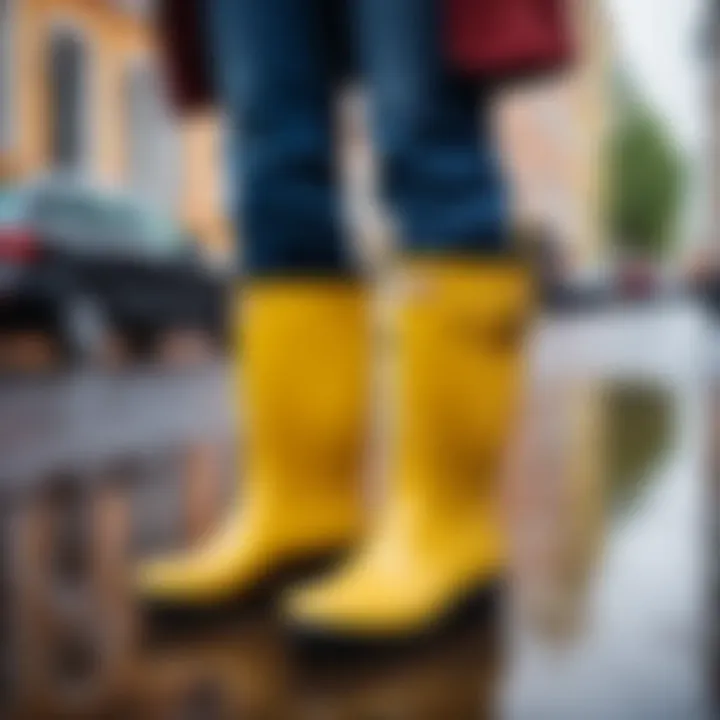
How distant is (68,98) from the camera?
5.68m

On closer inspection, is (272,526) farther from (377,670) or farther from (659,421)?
(659,421)

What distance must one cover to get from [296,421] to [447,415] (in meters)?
0.11

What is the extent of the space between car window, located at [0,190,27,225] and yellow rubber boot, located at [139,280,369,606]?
9.58 ft

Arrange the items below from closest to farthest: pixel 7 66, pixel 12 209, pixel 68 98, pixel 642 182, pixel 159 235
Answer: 1. pixel 12 209
2. pixel 159 235
3. pixel 7 66
4. pixel 68 98
5. pixel 642 182

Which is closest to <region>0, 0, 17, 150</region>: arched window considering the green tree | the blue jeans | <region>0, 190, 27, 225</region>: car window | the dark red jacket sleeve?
<region>0, 190, 27, 225</region>: car window

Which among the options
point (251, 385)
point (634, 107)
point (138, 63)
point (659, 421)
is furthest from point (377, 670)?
point (634, 107)

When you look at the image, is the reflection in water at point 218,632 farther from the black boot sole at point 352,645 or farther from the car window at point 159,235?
the car window at point 159,235

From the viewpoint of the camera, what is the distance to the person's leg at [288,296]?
0.75m

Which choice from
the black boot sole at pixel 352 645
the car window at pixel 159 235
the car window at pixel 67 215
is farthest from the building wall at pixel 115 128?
the black boot sole at pixel 352 645

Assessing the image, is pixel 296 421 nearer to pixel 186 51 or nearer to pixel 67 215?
pixel 186 51

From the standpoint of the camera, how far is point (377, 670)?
0.59 metres

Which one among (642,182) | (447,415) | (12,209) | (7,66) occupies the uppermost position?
(7,66)

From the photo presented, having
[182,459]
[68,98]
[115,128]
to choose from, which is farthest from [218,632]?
[115,128]

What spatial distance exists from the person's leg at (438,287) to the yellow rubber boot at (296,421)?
0.06 meters
